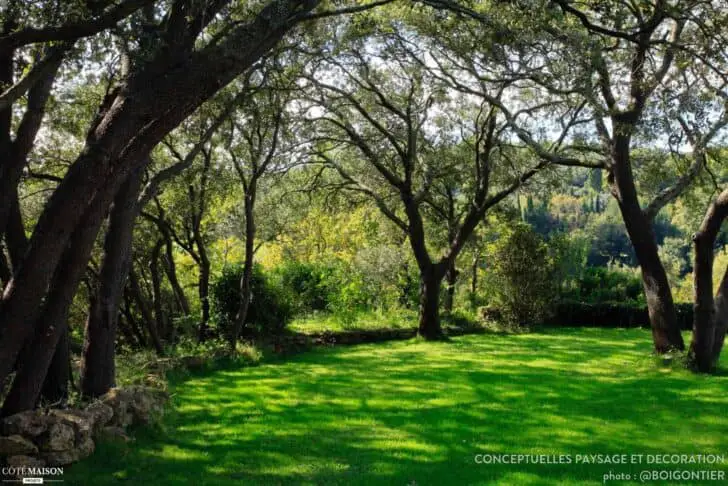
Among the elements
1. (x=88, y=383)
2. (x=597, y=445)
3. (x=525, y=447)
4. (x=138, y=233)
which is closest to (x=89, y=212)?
(x=88, y=383)

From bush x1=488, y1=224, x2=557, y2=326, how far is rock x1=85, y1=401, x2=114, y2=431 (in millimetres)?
14643

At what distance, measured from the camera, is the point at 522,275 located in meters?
19.0

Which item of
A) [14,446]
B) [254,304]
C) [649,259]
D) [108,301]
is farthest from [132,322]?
[649,259]

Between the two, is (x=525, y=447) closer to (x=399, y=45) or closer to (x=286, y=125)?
(x=286, y=125)

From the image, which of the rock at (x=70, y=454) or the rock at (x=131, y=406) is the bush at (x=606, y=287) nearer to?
the rock at (x=131, y=406)

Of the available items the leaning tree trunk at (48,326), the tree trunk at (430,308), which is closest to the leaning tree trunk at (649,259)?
the tree trunk at (430,308)

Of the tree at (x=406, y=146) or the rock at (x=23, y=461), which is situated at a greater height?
the tree at (x=406, y=146)

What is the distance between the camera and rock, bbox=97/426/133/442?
5.82 m

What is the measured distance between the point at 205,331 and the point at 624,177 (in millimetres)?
9306

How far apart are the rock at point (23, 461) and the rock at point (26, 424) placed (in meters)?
0.18

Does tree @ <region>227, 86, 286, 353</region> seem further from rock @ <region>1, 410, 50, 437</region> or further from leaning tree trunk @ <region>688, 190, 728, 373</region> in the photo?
leaning tree trunk @ <region>688, 190, 728, 373</region>

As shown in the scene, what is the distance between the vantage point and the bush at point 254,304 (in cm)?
1398

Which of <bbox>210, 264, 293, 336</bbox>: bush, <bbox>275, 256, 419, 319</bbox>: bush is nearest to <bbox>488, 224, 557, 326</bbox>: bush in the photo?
<bbox>275, 256, 419, 319</bbox>: bush

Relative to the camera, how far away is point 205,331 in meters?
13.9
